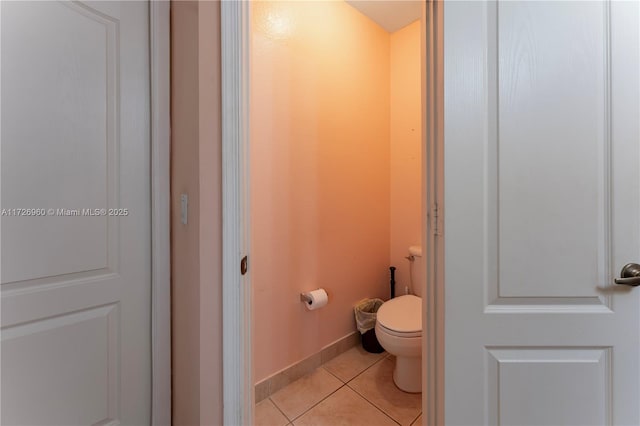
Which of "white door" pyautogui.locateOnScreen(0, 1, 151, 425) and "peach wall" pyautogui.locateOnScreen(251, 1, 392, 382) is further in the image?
"peach wall" pyautogui.locateOnScreen(251, 1, 392, 382)

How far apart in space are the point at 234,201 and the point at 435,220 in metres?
0.67

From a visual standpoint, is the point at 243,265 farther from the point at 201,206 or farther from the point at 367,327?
the point at 367,327

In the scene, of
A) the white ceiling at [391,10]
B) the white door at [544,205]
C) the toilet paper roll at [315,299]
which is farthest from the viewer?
the white ceiling at [391,10]

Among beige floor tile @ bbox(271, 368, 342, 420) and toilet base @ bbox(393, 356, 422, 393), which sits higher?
toilet base @ bbox(393, 356, 422, 393)

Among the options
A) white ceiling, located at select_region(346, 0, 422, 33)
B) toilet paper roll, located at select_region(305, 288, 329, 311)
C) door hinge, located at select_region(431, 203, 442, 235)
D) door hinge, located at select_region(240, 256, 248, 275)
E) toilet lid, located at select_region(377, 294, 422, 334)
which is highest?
white ceiling, located at select_region(346, 0, 422, 33)

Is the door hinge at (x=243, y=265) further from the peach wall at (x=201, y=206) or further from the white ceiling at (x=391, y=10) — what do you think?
the white ceiling at (x=391, y=10)

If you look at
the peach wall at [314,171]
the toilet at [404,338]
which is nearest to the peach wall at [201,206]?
the peach wall at [314,171]

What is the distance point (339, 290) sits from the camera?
77.2 inches

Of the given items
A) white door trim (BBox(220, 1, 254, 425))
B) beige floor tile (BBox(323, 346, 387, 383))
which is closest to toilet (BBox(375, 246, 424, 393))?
beige floor tile (BBox(323, 346, 387, 383))

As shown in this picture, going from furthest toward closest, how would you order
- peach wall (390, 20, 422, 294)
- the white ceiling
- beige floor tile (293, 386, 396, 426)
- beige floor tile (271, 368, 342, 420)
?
peach wall (390, 20, 422, 294) < the white ceiling < beige floor tile (271, 368, 342, 420) < beige floor tile (293, 386, 396, 426)

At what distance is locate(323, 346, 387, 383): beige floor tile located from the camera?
1.76 meters

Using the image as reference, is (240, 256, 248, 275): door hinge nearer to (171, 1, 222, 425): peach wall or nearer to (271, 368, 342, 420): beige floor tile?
(171, 1, 222, 425): peach wall

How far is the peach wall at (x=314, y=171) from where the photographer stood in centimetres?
154

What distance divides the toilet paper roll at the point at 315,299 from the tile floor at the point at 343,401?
1.48ft
